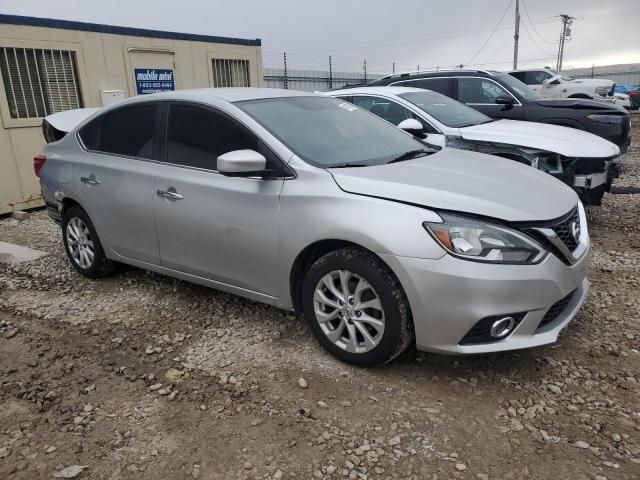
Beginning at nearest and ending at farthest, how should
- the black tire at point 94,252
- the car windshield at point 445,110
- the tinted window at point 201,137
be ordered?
the tinted window at point 201,137 → the black tire at point 94,252 → the car windshield at point 445,110

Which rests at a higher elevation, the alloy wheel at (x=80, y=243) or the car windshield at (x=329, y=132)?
the car windshield at (x=329, y=132)

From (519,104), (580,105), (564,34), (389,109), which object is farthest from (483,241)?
(564,34)

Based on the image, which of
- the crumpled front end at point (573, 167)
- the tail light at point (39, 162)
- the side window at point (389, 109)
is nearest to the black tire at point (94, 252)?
the tail light at point (39, 162)

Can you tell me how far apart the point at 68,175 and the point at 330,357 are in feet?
9.70

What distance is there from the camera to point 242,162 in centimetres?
319

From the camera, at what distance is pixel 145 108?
4191mm

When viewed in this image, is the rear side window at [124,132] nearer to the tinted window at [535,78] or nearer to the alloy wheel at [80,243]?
the alloy wheel at [80,243]

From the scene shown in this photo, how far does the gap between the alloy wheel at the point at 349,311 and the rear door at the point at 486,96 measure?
5.79m

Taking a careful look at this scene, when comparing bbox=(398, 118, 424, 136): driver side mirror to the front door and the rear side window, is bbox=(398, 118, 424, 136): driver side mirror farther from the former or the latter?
the rear side window

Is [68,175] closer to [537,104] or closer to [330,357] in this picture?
[330,357]

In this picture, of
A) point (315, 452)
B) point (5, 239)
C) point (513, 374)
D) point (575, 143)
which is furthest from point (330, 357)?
point (5, 239)

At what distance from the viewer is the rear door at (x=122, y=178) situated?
4074mm

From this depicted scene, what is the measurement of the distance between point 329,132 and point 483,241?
1460mm

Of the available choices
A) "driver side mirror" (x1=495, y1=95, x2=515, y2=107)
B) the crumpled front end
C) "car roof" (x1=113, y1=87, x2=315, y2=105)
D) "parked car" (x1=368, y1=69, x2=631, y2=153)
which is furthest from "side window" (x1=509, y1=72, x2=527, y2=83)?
"car roof" (x1=113, y1=87, x2=315, y2=105)
